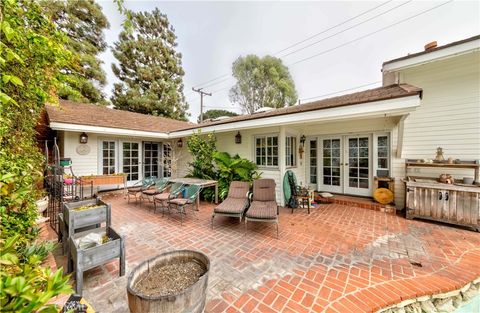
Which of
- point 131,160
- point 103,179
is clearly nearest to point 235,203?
point 103,179

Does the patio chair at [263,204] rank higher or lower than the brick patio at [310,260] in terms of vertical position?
higher

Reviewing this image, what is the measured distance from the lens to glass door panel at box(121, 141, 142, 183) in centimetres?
841

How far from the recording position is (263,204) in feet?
15.1

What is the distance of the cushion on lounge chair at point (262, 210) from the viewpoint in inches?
149

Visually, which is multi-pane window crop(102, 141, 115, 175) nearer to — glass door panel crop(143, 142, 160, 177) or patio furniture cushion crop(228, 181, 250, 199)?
glass door panel crop(143, 142, 160, 177)

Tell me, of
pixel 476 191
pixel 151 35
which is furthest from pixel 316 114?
pixel 151 35

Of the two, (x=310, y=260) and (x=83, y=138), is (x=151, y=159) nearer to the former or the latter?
(x=83, y=138)

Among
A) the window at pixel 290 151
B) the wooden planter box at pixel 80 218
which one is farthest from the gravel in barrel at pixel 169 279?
the window at pixel 290 151

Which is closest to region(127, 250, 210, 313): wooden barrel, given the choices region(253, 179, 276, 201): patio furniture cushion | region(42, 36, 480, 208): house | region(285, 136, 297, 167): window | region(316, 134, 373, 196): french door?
region(253, 179, 276, 201): patio furniture cushion

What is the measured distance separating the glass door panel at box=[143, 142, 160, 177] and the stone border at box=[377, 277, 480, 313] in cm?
962

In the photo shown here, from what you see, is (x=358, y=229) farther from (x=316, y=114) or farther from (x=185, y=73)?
(x=185, y=73)

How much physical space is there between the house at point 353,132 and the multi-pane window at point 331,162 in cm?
3

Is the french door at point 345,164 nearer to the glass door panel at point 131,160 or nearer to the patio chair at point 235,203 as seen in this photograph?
the patio chair at point 235,203

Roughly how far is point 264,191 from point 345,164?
11.6 feet
